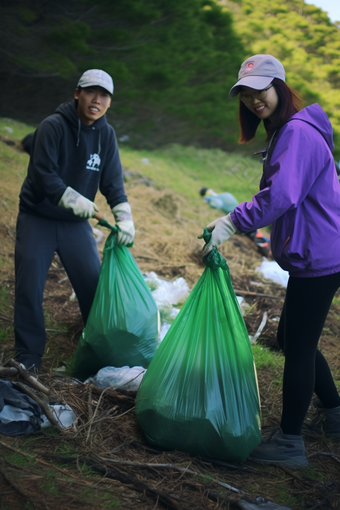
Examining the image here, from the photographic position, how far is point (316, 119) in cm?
137

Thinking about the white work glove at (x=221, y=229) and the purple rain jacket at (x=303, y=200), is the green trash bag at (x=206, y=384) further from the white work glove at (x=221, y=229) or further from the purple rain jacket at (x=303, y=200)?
the purple rain jacket at (x=303, y=200)

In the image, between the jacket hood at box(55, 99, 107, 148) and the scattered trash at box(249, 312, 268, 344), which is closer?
Answer: the jacket hood at box(55, 99, 107, 148)

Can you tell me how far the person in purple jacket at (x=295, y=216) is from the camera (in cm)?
130

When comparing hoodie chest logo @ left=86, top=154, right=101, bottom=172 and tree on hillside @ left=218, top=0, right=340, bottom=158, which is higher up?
tree on hillside @ left=218, top=0, right=340, bottom=158

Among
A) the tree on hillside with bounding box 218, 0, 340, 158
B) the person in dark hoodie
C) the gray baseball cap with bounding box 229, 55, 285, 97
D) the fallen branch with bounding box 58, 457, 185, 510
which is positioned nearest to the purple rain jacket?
the gray baseball cap with bounding box 229, 55, 285, 97

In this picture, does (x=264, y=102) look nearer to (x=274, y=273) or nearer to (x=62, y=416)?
(x=62, y=416)

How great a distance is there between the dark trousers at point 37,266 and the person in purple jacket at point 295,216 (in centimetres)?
88

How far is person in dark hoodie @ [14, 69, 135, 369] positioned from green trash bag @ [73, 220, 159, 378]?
0.14 metres

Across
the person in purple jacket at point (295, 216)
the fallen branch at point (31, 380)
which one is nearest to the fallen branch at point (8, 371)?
the fallen branch at point (31, 380)

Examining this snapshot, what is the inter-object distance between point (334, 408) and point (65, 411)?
3.59 feet

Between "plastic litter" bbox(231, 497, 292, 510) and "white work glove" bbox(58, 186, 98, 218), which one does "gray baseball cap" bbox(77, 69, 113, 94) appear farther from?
"plastic litter" bbox(231, 497, 292, 510)

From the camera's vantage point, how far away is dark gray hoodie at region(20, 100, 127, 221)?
1968mm

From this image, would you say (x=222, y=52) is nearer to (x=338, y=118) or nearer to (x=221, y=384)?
(x=338, y=118)

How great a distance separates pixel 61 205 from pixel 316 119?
1.17 m
